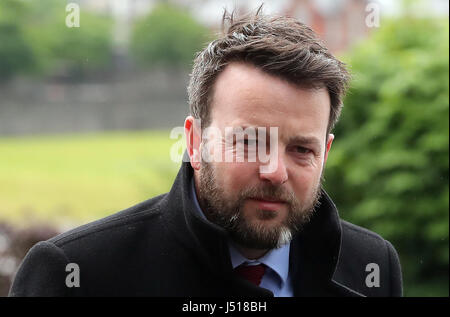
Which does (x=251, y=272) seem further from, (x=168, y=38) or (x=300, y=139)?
(x=168, y=38)

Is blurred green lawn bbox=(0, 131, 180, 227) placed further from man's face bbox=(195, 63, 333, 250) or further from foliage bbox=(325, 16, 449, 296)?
man's face bbox=(195, 63, 333, 250)

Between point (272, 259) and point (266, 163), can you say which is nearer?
point (266, 163)

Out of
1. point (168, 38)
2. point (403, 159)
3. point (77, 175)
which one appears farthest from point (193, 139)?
point (168, 38)

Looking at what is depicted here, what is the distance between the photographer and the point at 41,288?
1984 millimetres

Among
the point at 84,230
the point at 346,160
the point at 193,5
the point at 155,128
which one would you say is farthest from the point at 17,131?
the point at 84,230

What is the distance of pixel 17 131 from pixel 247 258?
44954 mm

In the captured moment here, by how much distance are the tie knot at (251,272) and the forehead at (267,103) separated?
1.54 ft

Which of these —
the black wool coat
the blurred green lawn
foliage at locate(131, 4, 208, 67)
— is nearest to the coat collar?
the black wool coat

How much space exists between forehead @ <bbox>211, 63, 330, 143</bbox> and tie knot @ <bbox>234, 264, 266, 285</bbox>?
47cm

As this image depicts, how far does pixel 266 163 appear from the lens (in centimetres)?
194

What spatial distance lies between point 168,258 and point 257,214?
35cm

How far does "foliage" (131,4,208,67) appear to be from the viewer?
50.9 m

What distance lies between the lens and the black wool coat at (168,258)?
2018 mm
